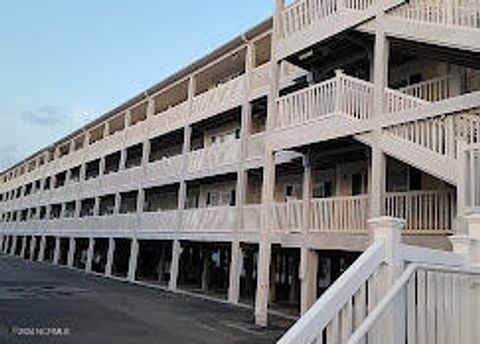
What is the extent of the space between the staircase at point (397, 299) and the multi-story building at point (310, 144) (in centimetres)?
455

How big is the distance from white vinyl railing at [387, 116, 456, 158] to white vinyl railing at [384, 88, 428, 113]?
1.93 feet

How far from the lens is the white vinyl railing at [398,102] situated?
12867 millimetres

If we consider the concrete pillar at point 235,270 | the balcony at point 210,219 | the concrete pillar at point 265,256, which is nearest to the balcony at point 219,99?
the balcony at point 210,219

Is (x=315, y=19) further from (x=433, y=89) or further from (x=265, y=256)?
(x=265, y=256)

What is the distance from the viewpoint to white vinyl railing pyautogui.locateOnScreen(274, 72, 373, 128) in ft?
46.3

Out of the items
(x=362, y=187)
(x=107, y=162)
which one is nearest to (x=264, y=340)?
(x=362, y=187)

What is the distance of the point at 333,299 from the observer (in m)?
4.62

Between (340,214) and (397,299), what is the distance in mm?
10319

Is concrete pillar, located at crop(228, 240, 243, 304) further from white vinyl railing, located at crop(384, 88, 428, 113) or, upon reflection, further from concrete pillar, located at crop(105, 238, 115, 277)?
concrete pillar, located at crop(105, 238, 115, 277)

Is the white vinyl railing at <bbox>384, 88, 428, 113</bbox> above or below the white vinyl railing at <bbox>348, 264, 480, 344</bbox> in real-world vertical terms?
above

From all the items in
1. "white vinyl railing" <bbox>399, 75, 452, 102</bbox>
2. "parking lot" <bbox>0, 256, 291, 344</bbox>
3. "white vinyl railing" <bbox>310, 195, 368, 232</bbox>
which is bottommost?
"parking lot" <bbox>0, 256, 291, 344</bbox>

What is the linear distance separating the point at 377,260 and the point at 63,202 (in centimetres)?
4532

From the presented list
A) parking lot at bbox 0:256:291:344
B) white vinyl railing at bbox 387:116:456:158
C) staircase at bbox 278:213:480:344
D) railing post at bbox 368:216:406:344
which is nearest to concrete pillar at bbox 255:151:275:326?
parking lot at bbox 0:256:291:344

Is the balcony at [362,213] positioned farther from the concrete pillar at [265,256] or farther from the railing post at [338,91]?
the railing post at [338,91]
